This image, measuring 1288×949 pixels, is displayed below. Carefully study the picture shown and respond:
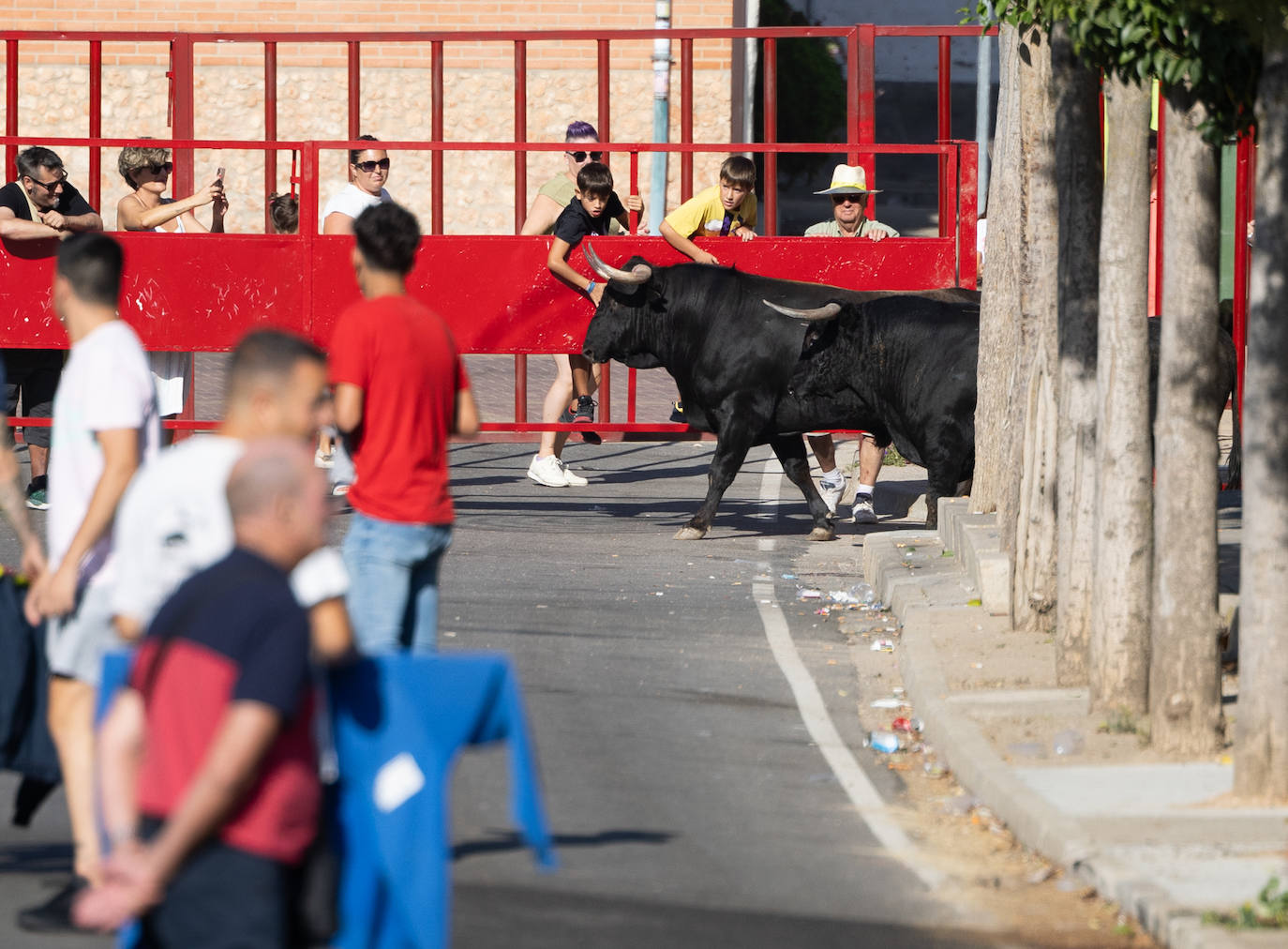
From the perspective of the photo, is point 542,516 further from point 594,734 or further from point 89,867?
point 89,867

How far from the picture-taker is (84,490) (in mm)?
5375

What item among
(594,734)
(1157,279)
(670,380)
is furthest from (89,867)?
(670,380)

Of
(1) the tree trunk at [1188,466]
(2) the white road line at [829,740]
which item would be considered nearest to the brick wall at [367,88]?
(2) the white road line at [829,740]

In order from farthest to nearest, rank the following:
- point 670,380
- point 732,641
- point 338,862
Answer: point 670,380, point 732,641, point 338,862

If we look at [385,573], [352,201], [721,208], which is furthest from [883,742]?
[352,201]

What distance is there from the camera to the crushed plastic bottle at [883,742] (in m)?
7.83

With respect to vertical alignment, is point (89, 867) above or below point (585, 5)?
below

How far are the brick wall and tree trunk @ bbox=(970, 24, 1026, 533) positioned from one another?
15.4m

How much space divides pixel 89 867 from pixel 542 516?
9.07m

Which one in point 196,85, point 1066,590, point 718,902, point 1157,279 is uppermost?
point 196,85

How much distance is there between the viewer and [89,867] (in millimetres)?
5324

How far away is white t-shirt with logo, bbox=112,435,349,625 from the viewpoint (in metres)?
4.43

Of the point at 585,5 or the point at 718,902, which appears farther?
the point at 585,5

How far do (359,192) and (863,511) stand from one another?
4044 millimetres
